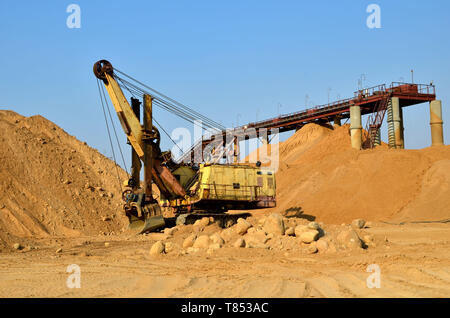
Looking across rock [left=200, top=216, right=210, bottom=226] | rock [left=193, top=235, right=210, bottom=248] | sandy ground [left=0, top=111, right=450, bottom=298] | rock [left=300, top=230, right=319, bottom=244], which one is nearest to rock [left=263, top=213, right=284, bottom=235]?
sandy ground [left=0, top=111, right=450, bottom=298]

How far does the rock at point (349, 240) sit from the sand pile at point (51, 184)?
40.0 ft

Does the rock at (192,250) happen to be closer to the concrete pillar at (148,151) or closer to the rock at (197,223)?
the rock at (197,223)

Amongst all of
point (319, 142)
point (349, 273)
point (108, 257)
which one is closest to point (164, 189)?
point (108, 257)

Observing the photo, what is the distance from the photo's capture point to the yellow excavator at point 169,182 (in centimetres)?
1984

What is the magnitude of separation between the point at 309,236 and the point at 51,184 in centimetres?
1636

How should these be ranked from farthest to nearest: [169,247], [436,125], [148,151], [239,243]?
[436,125]
[148,151]
[169,247]
[239,243]

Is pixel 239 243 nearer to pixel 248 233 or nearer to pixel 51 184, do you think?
pixel 248 233

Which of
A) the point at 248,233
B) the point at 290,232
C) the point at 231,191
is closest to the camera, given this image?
the point at 290,232

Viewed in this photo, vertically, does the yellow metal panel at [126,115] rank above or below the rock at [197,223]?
above

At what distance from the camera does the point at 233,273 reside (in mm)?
8750

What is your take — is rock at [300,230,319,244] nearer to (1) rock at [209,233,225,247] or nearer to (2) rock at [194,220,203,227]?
(1) rock at [209,233,225,247]

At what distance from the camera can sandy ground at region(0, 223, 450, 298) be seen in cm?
695

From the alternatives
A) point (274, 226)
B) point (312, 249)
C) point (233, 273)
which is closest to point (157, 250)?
point (274, 226)

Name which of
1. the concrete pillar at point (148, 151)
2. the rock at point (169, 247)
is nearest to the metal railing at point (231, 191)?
the concrete pillar at point (148, 151)
